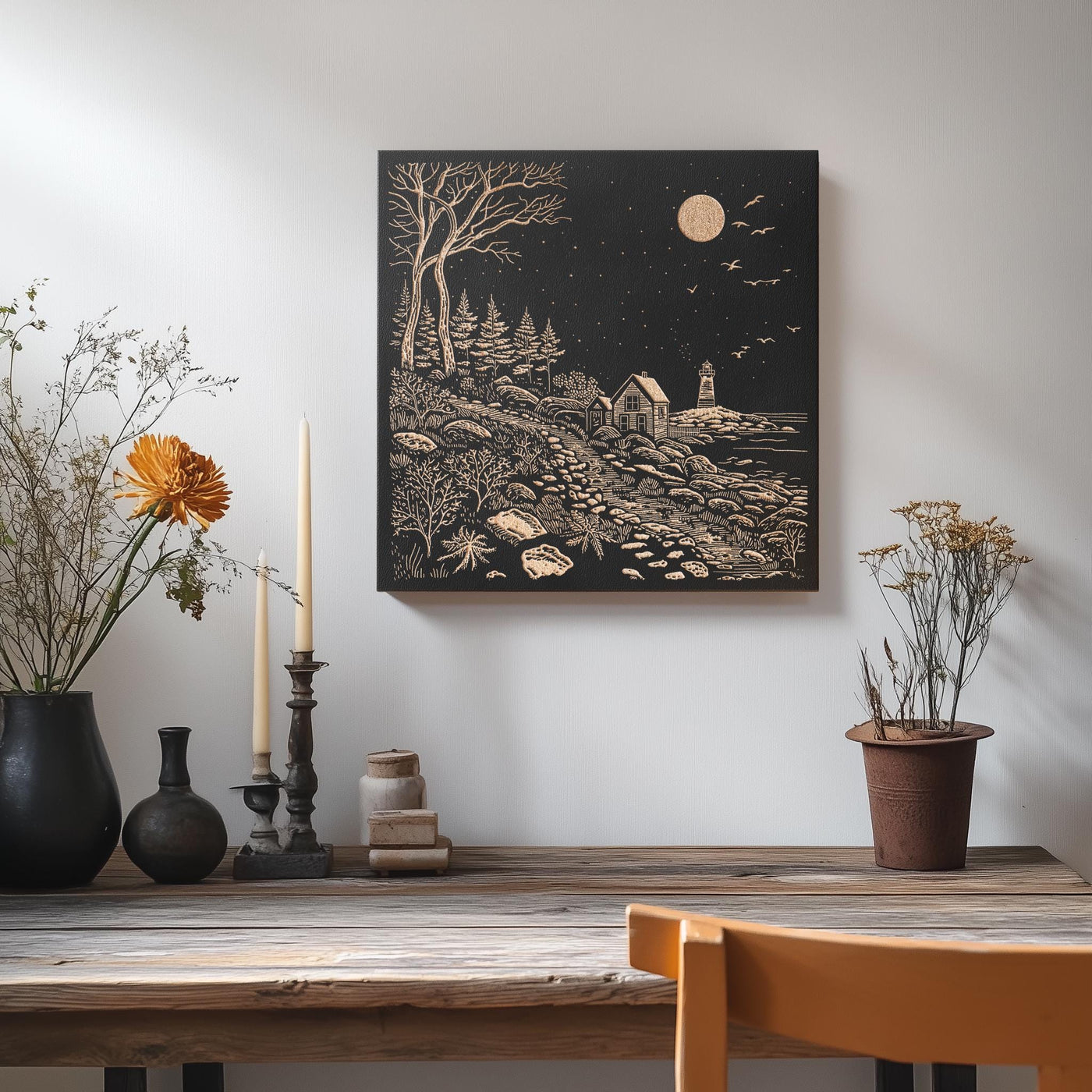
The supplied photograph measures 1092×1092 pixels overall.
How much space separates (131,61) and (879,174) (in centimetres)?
115

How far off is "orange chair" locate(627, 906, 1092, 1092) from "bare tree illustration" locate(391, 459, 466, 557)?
3.18 ft

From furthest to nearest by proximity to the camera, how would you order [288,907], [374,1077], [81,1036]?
[374,1077] < [288,907] < [81,1036]

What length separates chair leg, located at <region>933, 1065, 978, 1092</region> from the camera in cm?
113

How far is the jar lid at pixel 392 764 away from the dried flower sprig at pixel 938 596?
25.1 inches

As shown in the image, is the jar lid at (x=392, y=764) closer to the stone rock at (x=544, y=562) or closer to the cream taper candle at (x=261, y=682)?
the cream taper candle at (x=261, y=682)

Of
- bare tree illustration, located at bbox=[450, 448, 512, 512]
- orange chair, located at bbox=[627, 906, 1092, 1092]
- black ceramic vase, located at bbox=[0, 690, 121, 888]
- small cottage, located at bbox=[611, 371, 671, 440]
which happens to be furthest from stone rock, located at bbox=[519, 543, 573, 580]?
orange chair, located at bbox=[627, 906, 1092, 1092]

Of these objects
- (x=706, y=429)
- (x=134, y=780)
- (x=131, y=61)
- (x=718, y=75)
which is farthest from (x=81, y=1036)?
(x=718, y=75)

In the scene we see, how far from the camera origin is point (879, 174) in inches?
58.2

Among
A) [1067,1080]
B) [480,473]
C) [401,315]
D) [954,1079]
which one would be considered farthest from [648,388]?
[1067,1080]

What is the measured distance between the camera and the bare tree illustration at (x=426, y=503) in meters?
1.46

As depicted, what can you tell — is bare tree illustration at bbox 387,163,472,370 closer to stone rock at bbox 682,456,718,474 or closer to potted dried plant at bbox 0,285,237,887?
potted dried plant at bbox 0,285,237,887

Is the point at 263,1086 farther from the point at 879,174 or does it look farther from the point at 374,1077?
the point at 879,174

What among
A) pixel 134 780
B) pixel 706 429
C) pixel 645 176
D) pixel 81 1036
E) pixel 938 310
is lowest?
pixel 81 1036

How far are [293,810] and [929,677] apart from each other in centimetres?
88
